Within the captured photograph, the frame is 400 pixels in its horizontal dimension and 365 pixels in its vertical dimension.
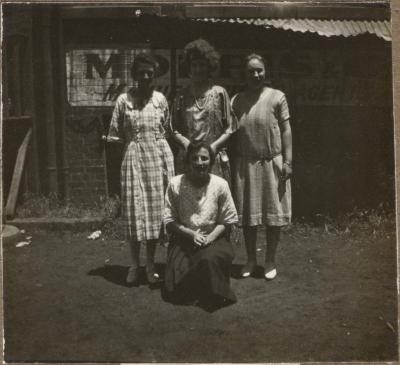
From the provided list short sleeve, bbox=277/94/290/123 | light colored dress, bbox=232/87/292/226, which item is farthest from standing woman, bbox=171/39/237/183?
short sleeve, bbox=277/94/290/123

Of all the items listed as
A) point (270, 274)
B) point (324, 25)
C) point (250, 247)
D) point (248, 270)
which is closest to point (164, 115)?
point (250, 247)

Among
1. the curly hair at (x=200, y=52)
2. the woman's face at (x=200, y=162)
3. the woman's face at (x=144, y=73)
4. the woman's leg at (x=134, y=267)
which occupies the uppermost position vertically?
the curly hair at (x=200, y=52)

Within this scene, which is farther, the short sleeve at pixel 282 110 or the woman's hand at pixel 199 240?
the short sleeve at pixel 282 110

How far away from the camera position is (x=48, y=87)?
589 cm

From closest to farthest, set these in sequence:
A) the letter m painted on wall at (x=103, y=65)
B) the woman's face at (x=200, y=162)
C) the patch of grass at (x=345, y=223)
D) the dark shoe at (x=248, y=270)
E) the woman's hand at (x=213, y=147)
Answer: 1. the woman's face at (x=200, y=162)
2. the woman's hand at (x=213, y=147)
3. the dark shoe at (x=248, y=270)
4. the patch of grass at (x=345, y=223)
5. the letter m painted on wall at (x=103, y=65)

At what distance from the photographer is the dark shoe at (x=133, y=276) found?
4441 millimetres

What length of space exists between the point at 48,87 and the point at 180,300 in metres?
3.19

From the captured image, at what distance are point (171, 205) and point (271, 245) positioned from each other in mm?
1029

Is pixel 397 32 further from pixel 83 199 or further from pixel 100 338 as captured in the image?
pixel 83 199

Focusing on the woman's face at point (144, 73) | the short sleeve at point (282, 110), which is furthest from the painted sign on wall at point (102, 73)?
the short sleeve at point (282, 110)

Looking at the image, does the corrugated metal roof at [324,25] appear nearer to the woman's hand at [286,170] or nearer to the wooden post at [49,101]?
the woman's hand at [286,170]

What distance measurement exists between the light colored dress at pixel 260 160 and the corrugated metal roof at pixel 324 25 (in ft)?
3.64

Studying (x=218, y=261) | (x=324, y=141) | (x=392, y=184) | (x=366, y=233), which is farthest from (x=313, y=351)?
(x=324, y=141)

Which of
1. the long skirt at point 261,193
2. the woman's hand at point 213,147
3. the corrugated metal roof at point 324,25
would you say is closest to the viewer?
the woman's hand at point 213,147
